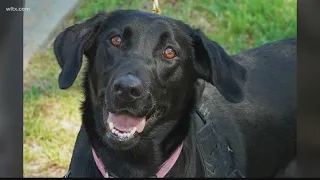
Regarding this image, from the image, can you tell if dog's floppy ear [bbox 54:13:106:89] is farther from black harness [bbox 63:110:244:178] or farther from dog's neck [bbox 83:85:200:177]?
black harness [bbox 63:110:244:178]

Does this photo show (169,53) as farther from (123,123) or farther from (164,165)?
(164,165)

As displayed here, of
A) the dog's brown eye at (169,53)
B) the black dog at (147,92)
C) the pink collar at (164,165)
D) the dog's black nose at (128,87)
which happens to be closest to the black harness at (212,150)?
the black dog at (147,92)

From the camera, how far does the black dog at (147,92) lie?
2.66 metres

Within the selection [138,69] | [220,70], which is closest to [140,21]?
[138,69]

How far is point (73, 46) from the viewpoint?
275 centimetres

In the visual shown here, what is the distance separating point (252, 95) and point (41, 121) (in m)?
0.96

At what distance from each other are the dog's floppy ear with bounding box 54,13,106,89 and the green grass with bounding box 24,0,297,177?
1.20 ft

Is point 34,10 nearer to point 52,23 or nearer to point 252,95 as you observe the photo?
point 52,23

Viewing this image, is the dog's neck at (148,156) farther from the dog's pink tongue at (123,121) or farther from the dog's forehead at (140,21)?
the dog's forehead at (140,21)

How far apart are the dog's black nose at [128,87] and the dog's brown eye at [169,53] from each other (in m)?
0.21

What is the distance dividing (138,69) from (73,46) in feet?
0.97

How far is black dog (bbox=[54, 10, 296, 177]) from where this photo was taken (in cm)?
266

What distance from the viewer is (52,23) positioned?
3195 mm

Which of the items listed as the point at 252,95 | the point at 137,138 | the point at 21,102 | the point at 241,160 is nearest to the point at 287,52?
the point at 252,95
